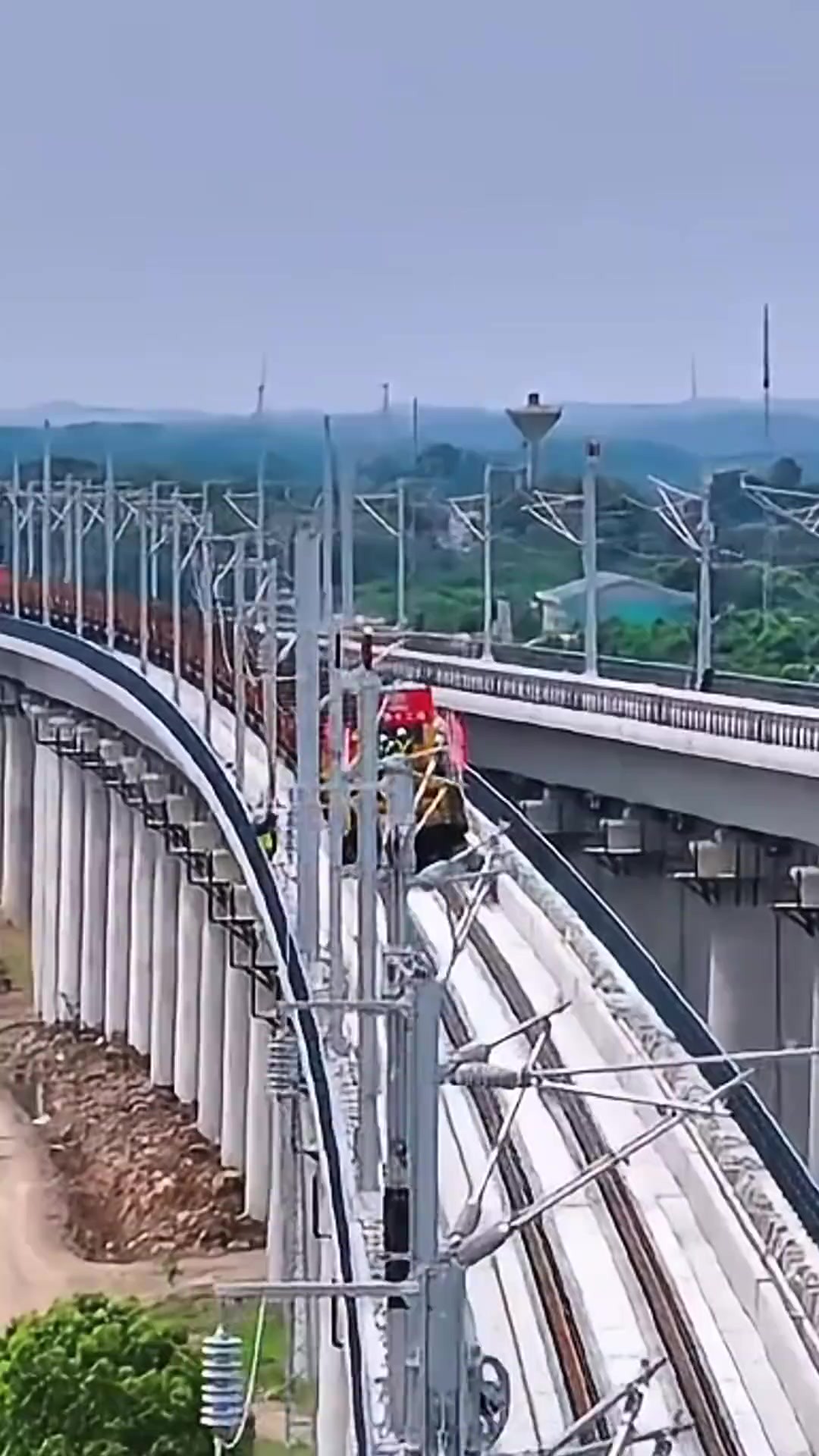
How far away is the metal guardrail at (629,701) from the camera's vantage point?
3784cm

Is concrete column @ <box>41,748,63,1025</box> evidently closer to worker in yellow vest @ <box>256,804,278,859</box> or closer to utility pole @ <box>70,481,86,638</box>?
utility pole @ <box>70,481,86,638</box>

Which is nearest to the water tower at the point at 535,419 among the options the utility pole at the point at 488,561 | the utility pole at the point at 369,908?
the utility pole at the point at 488,561

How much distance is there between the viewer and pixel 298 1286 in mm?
11438

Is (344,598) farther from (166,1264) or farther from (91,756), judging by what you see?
(91,756)

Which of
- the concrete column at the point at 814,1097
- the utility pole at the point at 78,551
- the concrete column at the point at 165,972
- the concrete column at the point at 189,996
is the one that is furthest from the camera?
the utility pole at the point at 78,551

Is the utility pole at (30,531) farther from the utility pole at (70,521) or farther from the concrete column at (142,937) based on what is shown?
the concrete column at (142,937)

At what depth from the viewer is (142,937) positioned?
57.6m

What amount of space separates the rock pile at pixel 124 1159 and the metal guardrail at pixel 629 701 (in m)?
9.68

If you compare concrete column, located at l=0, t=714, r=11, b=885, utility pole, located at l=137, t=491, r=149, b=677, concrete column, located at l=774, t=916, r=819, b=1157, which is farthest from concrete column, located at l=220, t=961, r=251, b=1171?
concrete column, located at l=0, t=714, r=11, b=885

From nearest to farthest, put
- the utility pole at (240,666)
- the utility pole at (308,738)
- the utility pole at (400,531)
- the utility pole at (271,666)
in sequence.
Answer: the utility pole at (308,738) → the utility pole at (271,666) → the utility pole at (240,666) → the utility pole at (400,531)

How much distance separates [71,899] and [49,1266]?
19696mm

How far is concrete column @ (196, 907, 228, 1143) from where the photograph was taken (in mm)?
49188

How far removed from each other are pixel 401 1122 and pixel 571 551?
10399 centimetres

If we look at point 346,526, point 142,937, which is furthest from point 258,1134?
point 142,937
